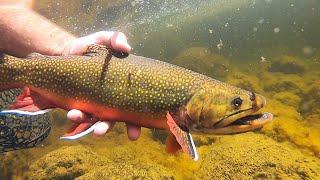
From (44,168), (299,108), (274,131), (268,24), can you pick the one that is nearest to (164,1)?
(299,108)

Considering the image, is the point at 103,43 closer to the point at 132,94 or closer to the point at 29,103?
the point at 132,94

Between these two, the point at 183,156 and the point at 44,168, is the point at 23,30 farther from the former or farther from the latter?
the point at 183,156

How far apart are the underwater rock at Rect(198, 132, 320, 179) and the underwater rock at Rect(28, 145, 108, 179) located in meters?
1.89

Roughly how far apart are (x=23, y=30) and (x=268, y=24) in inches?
2925

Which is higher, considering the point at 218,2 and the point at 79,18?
the point at 79,18

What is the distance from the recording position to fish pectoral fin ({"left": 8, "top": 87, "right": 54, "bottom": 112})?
296 centimetres

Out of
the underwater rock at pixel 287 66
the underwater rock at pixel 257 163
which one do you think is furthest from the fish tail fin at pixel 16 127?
the underwater rock at pixel 287 66

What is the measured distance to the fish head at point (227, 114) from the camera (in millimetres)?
2760

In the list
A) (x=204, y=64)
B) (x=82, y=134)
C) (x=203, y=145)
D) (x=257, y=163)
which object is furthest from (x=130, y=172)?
(x=204, y=64)

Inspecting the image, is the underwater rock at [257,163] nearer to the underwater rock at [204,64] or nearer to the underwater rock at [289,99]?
the underwater rock at [289,99]

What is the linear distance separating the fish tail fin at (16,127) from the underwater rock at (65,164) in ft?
4.33

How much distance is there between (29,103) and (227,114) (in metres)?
1.81

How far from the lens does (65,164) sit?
5355 millimetres

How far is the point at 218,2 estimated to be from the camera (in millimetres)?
47688
